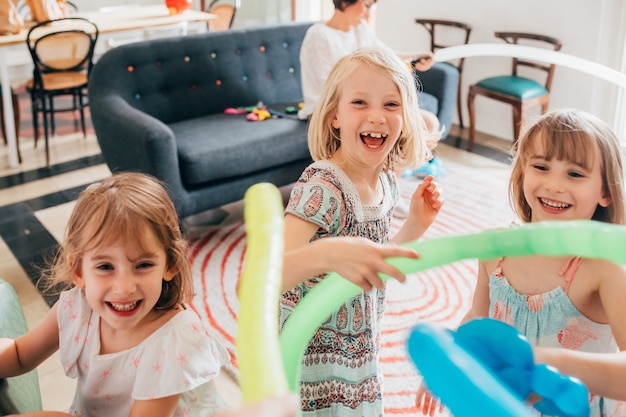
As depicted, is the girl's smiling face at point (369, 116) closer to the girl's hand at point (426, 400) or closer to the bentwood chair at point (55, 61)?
the girl's hand at point (426, 400)

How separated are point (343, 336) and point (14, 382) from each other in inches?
28.2

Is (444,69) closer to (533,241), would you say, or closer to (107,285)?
(107,285)

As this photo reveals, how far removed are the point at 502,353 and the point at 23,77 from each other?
24.8 feet

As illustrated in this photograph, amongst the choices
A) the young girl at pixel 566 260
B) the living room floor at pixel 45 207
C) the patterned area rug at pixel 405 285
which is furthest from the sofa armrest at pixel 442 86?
the young girl at pixel 566 260

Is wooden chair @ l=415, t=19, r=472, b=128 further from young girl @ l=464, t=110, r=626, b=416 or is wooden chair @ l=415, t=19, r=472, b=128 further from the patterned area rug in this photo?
young girl @ l=464, t=110, r=626, b=416

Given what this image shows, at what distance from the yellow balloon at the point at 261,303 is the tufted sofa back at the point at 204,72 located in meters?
3.16

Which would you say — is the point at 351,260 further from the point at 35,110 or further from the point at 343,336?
the point at 35,110

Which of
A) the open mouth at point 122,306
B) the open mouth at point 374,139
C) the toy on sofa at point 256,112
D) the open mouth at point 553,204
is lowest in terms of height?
the toy on sofa at point 256,112

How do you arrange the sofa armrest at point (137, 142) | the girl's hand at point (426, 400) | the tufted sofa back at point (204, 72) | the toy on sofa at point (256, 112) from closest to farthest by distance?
1. the girl's hand at point (426, 400)
2. the sofa armrest at point (137, 142)
3. the tufted sofa back at point (204, 72)
4. the toy on sofa at point (256, 112)

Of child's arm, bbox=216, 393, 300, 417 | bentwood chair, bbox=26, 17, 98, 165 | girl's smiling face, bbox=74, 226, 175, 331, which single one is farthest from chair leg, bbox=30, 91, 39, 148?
child's arm, bbox=216, 393, 300, 417

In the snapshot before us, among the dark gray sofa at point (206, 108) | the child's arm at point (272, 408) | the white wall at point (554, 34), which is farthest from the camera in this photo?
the white wall at point (554, 34)

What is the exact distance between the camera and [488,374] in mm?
539

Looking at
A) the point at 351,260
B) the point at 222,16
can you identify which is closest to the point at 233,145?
the point at 351,260

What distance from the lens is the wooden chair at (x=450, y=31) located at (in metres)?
5.32
